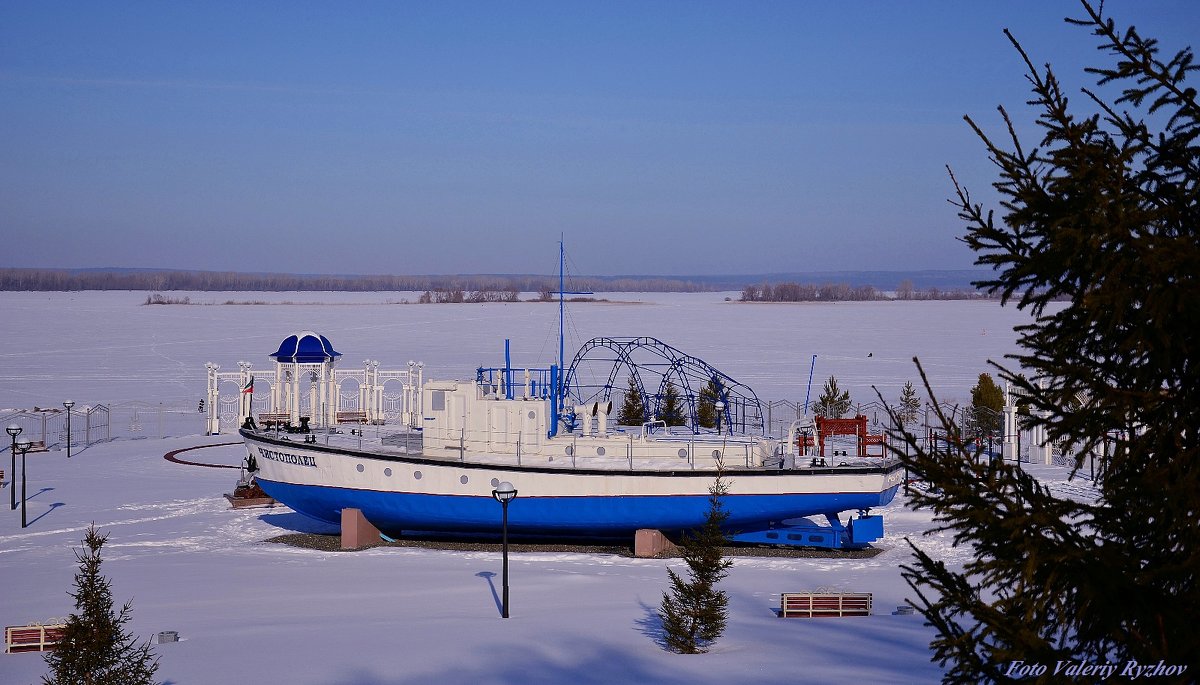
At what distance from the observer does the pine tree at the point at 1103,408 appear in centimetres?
538

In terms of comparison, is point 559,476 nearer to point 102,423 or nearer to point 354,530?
point 354,530

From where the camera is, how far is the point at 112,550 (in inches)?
863

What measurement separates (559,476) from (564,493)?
1.20 ft

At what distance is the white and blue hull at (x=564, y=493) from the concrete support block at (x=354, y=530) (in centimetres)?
24

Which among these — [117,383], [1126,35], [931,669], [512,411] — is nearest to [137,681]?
[931,669]

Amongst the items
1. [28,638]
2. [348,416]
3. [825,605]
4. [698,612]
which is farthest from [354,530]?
[348,416]

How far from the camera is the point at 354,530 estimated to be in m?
23.5

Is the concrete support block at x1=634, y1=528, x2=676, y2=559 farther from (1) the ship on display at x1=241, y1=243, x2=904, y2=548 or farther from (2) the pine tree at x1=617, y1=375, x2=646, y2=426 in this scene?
(2) the pine tree at x1=617, y1=375, x2=646, y2=426

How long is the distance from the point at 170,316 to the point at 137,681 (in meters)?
120

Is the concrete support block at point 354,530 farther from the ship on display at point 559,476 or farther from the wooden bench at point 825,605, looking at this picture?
the wooden bench at point 825,605

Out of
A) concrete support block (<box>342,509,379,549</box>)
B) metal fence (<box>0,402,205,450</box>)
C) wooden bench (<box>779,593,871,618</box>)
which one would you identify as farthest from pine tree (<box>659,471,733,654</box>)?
metal fence (<box>0,402,205,450</box>)

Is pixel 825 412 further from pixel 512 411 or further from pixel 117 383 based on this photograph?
pixel 117 383

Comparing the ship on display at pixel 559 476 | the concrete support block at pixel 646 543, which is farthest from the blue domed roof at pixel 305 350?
the concrete support block at pixel 646 543

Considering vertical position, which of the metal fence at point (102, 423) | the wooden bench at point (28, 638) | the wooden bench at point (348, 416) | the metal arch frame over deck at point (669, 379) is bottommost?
the metal fence at point (102, 423)
